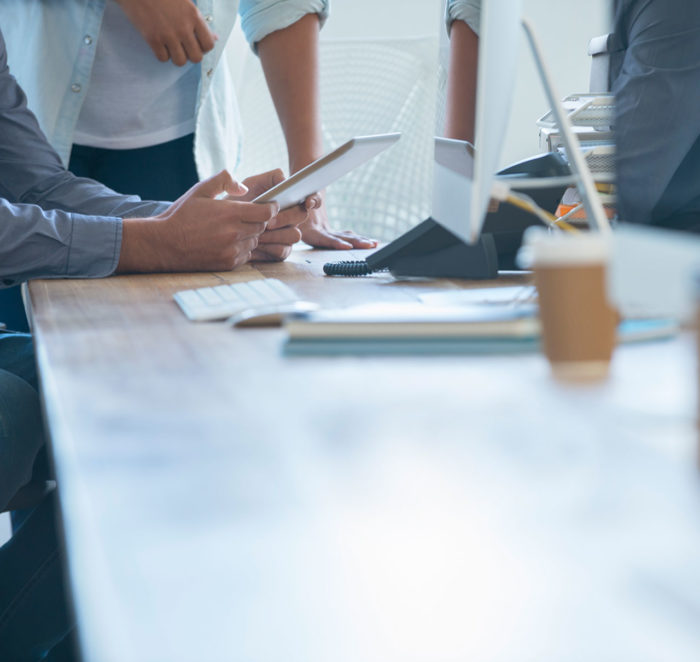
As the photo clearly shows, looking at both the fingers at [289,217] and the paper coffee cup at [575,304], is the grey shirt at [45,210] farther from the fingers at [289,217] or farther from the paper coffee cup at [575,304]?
the paper coffee cup at [575,304]

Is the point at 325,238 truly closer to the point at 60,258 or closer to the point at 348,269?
the point at 348,269

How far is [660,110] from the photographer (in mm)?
1213

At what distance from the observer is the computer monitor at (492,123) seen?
0.71 m

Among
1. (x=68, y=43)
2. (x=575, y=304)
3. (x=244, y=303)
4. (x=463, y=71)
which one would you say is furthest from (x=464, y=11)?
(x=575, y=304)

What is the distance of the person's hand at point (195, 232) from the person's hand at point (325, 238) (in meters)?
0.36

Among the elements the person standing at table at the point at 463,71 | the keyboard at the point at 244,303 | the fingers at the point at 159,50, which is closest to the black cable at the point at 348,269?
the keyboard at the point at 244,303

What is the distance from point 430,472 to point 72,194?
124cm

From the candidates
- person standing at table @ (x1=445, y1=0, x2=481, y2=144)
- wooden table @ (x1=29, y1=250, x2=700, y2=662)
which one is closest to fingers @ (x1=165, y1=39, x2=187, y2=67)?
person standing at table @ (x1=445, y1=0, x2=481, y2=144)

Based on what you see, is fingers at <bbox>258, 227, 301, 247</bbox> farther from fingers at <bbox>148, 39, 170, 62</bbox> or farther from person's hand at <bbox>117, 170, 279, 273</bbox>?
fingers at <bbox>148, 39, 170, 62</bbox>

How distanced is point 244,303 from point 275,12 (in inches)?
37.4

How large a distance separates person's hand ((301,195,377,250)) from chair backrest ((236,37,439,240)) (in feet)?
1.84

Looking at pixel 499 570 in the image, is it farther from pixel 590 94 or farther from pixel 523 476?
pixel 590 94

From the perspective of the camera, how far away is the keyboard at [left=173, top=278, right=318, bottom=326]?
A: 0.89 meters

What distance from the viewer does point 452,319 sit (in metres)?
0.74
